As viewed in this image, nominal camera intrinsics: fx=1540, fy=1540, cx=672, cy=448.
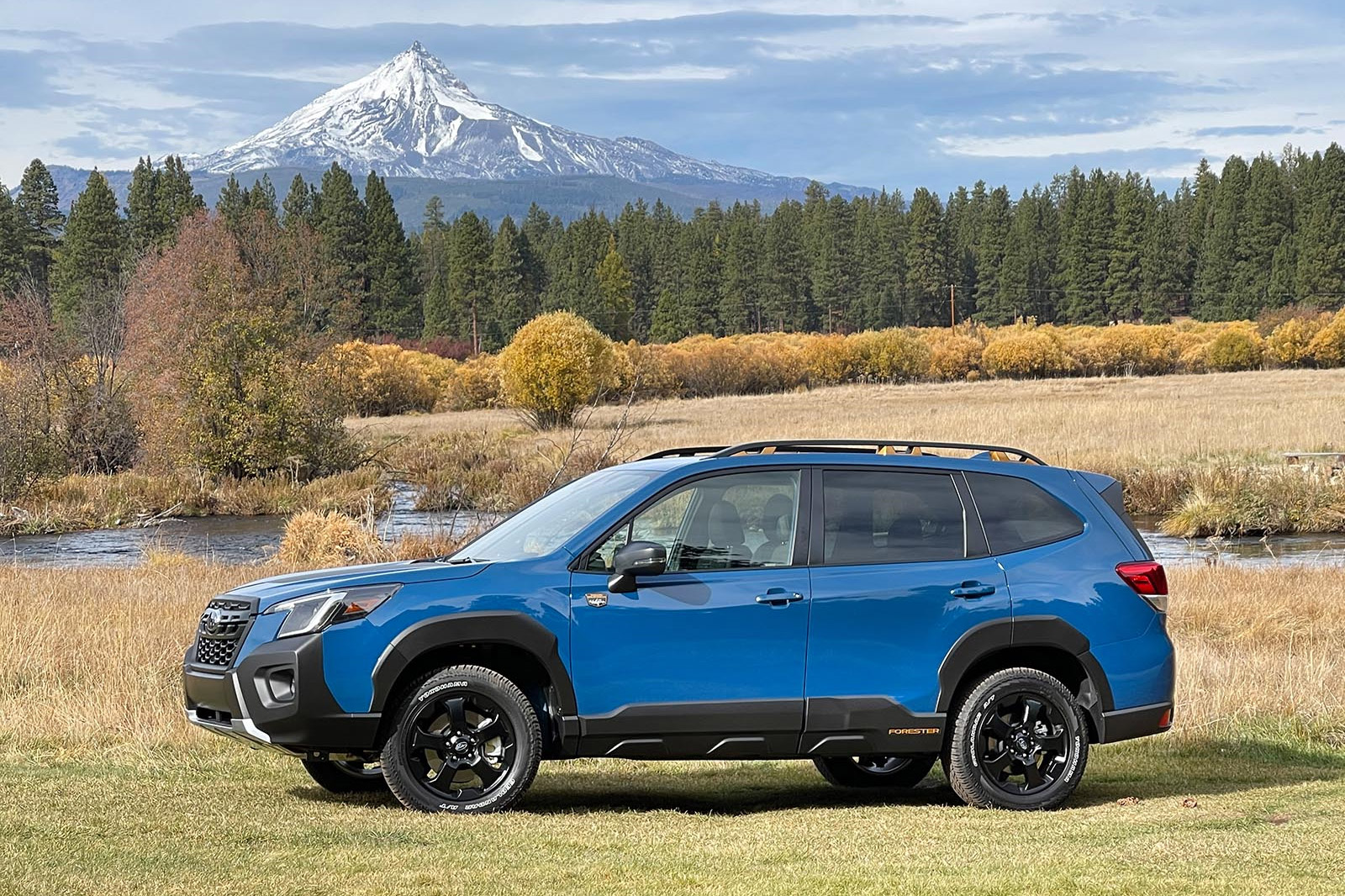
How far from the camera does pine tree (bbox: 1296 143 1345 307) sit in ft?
338

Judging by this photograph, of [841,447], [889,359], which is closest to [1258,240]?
[889,359]

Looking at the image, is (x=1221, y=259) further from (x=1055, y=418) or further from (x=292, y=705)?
(x=292, y=705)

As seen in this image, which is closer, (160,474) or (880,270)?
(160,474)

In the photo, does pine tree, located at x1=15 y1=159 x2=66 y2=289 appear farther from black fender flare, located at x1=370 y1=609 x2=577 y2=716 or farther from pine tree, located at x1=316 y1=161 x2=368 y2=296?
black fender flare, located at x1=370 y1=609 x2=577 y2=716

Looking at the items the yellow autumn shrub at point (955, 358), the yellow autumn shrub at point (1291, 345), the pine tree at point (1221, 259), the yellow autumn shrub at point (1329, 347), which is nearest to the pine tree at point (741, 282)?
the pine tree at point (1221, 259)

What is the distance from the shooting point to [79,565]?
2361 cm

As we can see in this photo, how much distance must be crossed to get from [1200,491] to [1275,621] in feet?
43.0

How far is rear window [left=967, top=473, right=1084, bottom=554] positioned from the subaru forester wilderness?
0.04ft

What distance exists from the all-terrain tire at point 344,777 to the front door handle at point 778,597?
7.57 feet

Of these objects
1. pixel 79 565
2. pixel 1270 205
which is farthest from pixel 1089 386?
pixel 1270 205

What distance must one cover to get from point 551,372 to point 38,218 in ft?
219

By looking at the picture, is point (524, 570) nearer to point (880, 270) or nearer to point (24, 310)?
point (24, 310)

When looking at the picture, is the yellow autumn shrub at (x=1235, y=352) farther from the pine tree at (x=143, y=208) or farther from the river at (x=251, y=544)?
the pine tree at (x=143, y=208)

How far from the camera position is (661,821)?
290 inches
